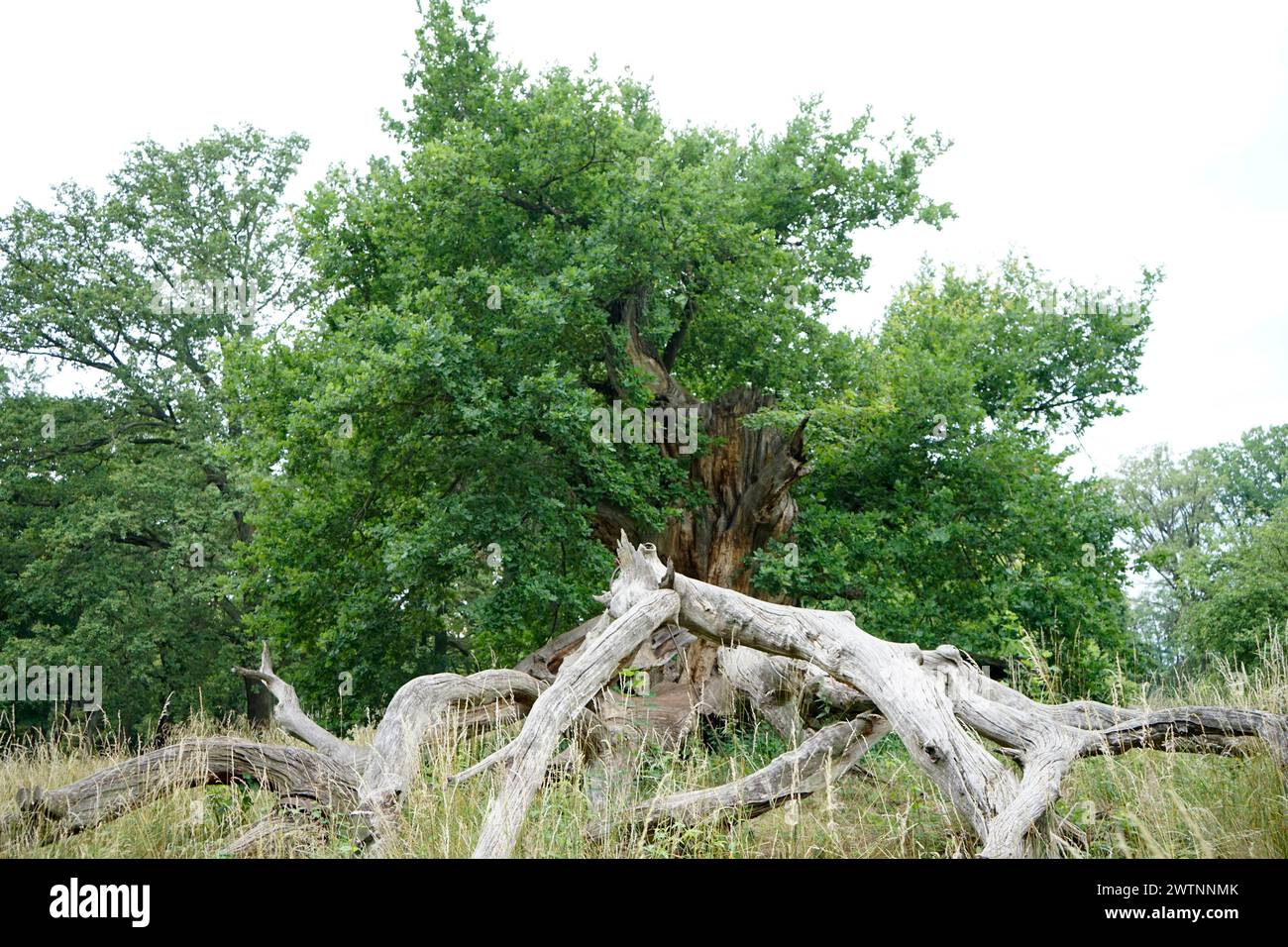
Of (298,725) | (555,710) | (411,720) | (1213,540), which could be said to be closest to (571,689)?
(555,710)

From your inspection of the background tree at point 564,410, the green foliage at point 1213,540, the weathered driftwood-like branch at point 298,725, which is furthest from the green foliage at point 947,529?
the green foliage at point 1213,540

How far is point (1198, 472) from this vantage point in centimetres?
4638

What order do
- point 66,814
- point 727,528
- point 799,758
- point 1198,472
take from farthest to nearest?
point 1198,472, point 727,528, point 799,758, point 66,814

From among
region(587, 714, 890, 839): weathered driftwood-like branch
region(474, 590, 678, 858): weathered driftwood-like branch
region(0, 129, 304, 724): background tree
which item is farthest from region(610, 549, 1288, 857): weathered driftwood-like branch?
region(0, 129, 304, 724): background tree

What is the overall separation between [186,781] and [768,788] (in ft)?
14.3

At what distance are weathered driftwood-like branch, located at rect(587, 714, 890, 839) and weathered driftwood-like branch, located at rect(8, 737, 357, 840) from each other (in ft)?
7.87

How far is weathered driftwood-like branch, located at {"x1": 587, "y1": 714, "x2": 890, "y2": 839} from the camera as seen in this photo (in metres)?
6.62

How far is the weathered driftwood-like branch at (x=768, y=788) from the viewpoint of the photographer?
662 centimetres

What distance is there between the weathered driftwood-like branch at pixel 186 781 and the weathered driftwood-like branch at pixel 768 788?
240 centimetres

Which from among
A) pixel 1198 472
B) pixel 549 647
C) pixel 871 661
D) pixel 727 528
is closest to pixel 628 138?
pixel 727 528

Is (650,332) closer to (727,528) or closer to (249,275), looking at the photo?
(727,528)

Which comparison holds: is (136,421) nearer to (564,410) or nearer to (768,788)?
(564,410)

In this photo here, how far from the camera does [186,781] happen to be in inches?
290
